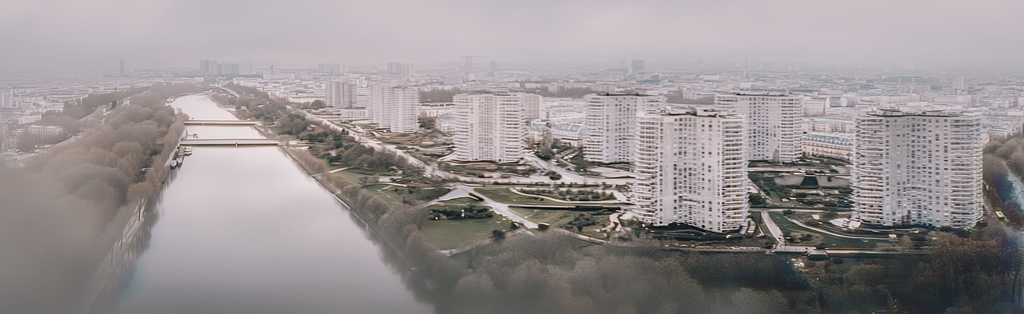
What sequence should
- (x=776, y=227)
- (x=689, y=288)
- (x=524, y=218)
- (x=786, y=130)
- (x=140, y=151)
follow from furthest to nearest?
1. (x=786, y=130)
2. (x=140, y=151)
3. (x=524, y=218)
4. (x=776, y=227)
5. (x=689, y=288)

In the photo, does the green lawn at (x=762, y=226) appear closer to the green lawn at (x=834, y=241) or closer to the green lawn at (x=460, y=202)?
the green lawn at (x=834, y=241)

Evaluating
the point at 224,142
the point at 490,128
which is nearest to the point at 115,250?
the point at 490,128

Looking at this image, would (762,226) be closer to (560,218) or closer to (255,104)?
(560,218)

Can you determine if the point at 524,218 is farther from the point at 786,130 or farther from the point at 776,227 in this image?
the point at 786,130

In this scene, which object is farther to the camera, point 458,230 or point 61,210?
point 458,230

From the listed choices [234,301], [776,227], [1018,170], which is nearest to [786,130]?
[1018,170]

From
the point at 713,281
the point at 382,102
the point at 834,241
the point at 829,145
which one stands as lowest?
the point at 713,281

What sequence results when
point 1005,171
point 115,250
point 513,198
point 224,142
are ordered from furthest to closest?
point 224,142
point 513,198
point 1005,171
point 115,250
